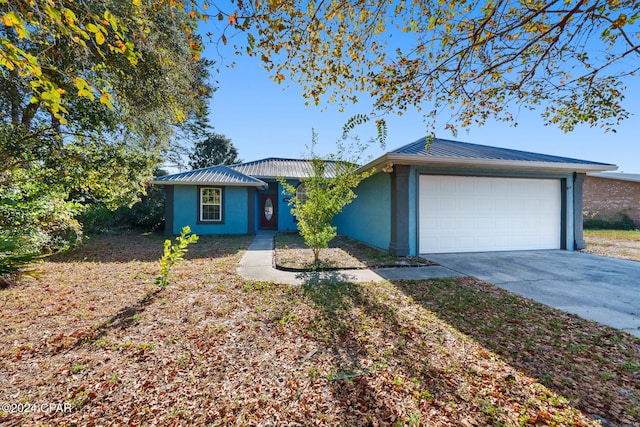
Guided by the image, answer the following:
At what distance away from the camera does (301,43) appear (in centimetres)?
389

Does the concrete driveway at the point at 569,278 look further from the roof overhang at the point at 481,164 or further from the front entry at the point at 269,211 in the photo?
the front entry at the point at 269,211

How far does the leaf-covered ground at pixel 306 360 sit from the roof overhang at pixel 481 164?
3.84 meters

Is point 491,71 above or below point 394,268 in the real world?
above

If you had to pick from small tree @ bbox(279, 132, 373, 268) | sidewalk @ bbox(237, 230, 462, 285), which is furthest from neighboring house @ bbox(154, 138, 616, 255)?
sidewalk @ bbox(237, 230, 462, 285)

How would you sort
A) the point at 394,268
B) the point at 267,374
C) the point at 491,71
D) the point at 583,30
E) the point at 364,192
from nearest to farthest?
1. the point at 267,374
2. the point at 583,30
3. the point at 491,71
4. the point at 394,268
5. the point at 364,192

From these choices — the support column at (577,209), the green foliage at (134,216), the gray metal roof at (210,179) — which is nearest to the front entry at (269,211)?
the gray metal roof at (210,179)

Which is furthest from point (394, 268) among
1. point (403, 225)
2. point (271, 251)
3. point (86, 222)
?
point (86, 222)

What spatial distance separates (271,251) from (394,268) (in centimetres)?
408

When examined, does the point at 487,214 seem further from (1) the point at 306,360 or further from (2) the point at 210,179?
(2) the point at 210,179

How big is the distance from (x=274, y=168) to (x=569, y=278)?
48.5 ft

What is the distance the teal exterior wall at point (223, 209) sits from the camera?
12367 mm

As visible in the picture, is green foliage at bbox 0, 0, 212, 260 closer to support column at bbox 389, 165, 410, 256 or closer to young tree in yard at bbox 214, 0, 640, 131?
young tree in yard at bbox 214, 0, 640, 131

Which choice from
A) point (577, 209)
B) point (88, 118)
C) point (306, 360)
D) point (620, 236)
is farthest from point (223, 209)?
point (620, 236)

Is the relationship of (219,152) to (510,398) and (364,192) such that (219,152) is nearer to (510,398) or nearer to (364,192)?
(364,192)
